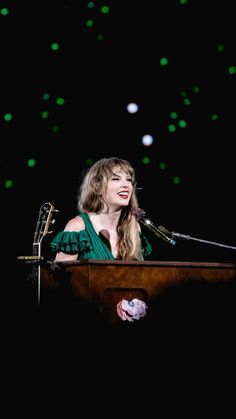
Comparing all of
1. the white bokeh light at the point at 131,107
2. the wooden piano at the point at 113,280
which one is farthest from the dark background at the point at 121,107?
the wooden piano at the point at 113,280

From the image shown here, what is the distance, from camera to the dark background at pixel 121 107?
3.38m

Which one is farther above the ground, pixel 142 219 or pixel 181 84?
pixel 181 84

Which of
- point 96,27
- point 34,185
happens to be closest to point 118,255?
point 34,185

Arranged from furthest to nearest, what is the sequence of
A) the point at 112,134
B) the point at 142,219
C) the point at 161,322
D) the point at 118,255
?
the point at 112,134 → the point at 118,255 → the point at 142,219 → the point at 161,322

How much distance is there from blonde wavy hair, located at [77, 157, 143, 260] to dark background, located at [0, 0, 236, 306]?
30cm

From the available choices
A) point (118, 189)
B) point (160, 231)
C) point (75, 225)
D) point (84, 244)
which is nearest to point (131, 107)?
point (118, 189)

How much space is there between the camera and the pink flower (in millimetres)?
2037

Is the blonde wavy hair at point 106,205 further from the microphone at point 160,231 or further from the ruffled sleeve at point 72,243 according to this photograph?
the microphone at point 160,231

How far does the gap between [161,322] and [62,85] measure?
194 cm

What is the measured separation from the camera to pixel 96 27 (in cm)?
348

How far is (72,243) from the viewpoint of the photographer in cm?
275

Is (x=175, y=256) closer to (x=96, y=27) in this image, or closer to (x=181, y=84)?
(x=181, y=84)

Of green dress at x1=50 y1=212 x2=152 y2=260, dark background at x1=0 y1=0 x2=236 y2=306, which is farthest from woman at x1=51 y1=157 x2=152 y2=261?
dark background at x1=0 y1=0 x2=236 y2=306

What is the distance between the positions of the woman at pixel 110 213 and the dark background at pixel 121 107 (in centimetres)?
33
